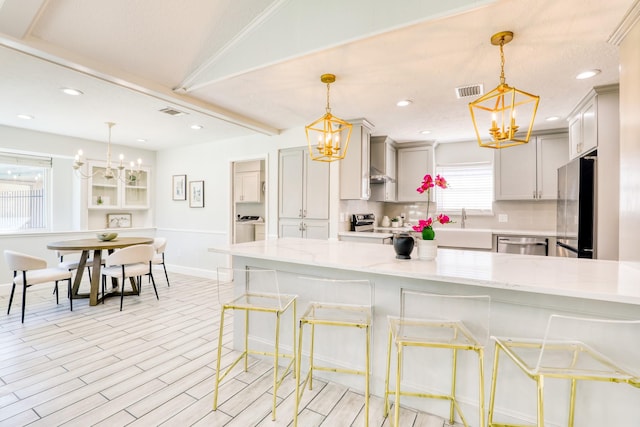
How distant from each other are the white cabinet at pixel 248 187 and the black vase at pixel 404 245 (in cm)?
501

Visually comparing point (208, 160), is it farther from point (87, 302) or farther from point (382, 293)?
point (382, 293)

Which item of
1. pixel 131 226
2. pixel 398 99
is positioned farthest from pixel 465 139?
pixel 131 226

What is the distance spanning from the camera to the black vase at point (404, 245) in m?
2.00

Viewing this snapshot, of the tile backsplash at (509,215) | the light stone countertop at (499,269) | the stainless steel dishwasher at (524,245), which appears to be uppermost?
the tile backsplash at (509,215)

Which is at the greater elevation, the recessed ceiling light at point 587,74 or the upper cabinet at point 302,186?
the recessed ceiling light at point 587,74

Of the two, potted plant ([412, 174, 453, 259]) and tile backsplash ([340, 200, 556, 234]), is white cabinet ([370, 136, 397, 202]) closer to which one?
tile backsplash ([340, 200, 556, 234])

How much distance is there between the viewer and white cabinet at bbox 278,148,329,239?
4312 millimetres

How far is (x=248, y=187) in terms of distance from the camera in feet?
22.4

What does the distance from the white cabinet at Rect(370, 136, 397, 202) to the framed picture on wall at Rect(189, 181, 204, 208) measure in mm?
3042

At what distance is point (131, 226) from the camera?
608cm

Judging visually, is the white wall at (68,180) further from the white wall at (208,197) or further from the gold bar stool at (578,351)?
A: the gold bar stool at (578,351)

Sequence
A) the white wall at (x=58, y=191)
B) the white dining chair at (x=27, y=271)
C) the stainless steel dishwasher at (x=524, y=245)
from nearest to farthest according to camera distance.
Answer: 1. the white dining chair at (x=27, y=271)
2. the stainless steel dishwasher at (x=524, y=245)
3. the white wall at (x=58, y=191)

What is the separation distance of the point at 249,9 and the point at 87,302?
13.4ft

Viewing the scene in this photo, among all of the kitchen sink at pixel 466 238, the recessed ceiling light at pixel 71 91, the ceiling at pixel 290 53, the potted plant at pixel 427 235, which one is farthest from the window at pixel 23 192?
the kitchen sink at pixel 466 238
